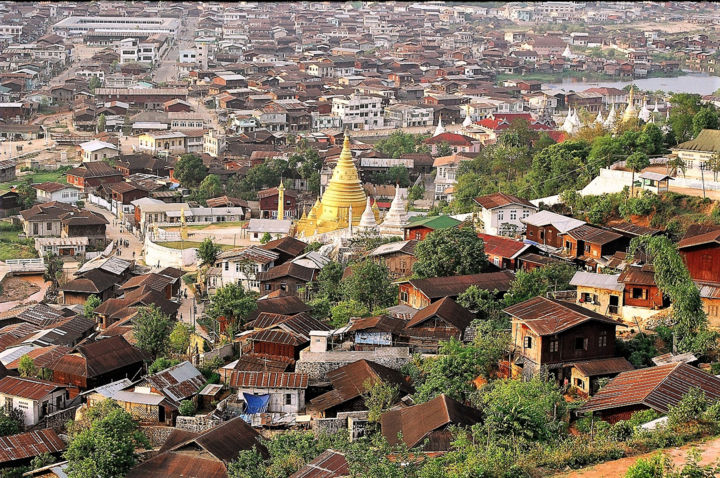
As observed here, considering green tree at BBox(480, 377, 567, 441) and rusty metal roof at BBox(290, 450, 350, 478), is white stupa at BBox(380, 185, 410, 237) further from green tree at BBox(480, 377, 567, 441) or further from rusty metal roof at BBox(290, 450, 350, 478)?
rusty metal roof at BBox(290, 450, 350, 478)

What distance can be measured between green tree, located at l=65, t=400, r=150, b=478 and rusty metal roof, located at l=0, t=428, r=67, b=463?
0.45 m

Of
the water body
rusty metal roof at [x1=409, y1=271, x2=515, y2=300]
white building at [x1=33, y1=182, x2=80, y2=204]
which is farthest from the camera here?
the water body

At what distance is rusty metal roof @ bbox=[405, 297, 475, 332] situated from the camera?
14.1 meters

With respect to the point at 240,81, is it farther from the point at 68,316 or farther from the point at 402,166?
the point at 68,316

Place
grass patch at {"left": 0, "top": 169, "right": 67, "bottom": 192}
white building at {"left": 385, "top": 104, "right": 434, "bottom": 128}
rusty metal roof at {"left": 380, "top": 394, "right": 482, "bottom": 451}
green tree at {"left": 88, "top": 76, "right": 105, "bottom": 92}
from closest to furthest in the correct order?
rusty metal roof at {"left": 380, "top": 394, "right": 482, "bottom": 451}, grass patch at {"left": 0, "top": 169, "right": 67, "bottom": 192}, white building at {"left": 385, "top": 104, "right": 434, "bottom": 128}, green tree at {"left": 88, "top": 76, "right": 105, "bottom": 92}

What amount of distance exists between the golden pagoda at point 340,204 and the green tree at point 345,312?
6.34 m

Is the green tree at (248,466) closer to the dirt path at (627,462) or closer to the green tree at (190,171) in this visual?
the dirt path at (627,462)

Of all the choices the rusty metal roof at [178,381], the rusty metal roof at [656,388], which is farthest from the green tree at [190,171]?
the rusty metal roof at [656,388]

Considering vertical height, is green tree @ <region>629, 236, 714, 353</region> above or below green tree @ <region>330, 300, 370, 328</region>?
above

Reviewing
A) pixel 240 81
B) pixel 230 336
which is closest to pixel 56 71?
pixel 240 81

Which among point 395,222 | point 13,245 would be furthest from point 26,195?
point 395,222

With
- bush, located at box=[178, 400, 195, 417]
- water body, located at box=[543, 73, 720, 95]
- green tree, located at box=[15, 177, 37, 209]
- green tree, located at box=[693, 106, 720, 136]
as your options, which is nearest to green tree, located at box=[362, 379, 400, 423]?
bush, located at box=[178, 400, 195, 417]

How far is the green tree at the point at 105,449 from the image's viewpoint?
10891mm

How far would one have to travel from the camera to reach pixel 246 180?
28.7 metres
